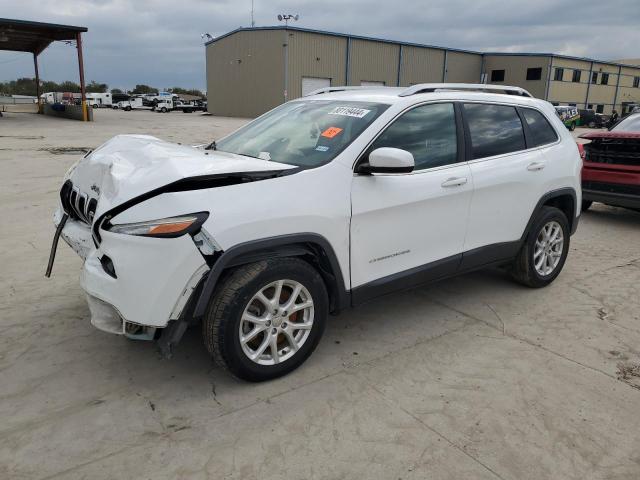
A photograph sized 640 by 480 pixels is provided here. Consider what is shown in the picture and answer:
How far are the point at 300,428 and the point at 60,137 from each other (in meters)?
20.3

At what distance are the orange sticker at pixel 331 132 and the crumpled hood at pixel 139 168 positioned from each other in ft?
1.49

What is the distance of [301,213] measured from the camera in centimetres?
301

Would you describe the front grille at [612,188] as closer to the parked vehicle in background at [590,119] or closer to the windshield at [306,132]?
the windshield at [306,132]

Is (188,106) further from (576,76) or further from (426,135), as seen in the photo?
(426,135)

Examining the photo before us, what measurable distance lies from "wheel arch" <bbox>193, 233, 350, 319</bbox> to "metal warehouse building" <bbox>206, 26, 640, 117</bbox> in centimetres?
3456

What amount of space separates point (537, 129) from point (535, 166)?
425 millimetres

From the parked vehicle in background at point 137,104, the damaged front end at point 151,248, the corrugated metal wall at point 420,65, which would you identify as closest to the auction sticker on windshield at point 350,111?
the damaged front end at point 151,248

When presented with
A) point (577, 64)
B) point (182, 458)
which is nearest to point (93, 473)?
point (182, 458)

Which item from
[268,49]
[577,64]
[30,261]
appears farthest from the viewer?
[577,64]

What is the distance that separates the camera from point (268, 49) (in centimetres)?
3884

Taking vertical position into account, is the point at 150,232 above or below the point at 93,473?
above

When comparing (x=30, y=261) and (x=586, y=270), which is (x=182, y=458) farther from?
(x=586, y=270)

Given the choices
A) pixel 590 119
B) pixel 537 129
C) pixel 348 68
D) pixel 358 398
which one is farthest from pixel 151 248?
pixel 590 119

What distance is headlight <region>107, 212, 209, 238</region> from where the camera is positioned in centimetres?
265
